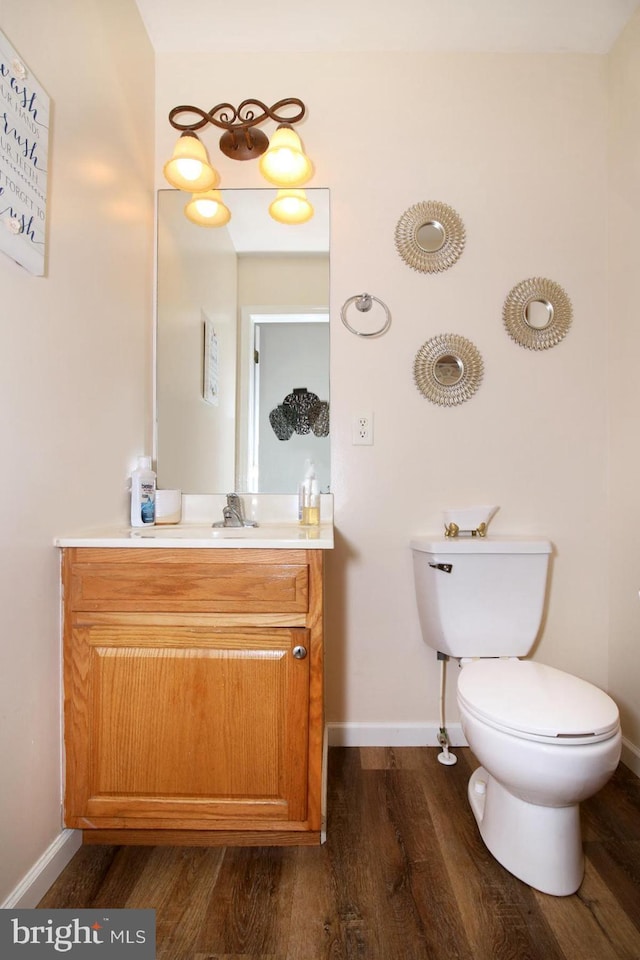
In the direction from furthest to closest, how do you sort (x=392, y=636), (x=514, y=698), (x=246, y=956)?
1. (x=392, y=636)
2. (x=514, y=698)
3. (x=246, y=956)

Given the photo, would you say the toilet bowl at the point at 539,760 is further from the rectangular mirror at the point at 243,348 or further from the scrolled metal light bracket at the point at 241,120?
the scrolled metal light bracket at the point at 241,120

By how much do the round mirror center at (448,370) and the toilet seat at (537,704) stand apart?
94cm

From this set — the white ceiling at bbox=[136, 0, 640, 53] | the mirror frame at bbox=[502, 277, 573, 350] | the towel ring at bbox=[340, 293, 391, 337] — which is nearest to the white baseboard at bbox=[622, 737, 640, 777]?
the mirror frame at bbox=[502, 277, 573, 350]

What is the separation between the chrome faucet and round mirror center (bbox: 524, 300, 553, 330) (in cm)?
120

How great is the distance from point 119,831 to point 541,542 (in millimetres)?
1427

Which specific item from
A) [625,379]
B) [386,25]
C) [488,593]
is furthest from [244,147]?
[488,593]

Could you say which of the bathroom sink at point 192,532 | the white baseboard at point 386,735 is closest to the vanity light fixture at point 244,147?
the bathroom sink at point 192,532

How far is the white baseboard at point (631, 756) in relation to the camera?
158 centimetres

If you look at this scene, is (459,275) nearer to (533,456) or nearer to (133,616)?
(533,456)

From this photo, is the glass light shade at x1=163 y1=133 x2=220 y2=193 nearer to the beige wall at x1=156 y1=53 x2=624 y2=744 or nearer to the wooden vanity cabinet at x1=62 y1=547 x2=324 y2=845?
the beige wall at x1=156 y1=53 x2=624 y2=744

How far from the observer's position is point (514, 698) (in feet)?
3.85

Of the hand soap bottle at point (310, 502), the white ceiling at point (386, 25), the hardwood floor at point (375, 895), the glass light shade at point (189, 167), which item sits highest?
the white ceiling at point (386, 25)

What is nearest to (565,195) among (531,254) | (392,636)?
(531,254)

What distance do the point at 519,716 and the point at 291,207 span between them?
1.71m
